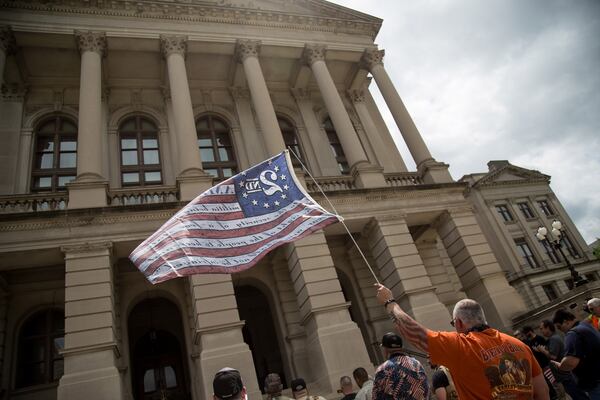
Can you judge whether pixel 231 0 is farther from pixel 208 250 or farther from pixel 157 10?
pixel 208 250

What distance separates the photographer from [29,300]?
13.8m

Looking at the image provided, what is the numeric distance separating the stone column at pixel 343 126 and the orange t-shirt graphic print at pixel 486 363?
12.9m

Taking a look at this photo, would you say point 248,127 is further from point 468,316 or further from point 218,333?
point 468,316

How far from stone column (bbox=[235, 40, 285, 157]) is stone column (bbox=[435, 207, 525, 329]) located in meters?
7.87

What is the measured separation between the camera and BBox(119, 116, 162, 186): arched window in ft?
55.8

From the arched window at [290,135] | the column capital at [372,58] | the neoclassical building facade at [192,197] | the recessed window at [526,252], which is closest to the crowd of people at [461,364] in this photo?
the neoclassical building facade at [192,197]

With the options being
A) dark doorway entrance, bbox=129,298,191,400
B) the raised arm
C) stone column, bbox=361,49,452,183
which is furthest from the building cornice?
the raised arm

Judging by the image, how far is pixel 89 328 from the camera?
10.5 meters

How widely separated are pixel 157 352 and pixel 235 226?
1071cm

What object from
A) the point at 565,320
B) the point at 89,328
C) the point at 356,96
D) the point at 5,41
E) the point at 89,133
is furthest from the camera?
the point at 356,96

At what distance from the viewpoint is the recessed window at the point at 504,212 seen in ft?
131

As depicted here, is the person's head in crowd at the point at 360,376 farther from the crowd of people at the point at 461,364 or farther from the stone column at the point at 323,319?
the stone column at the point at 323,319

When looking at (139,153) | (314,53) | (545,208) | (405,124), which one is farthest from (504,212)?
(139,153)

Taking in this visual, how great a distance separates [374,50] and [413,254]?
12.1 m
